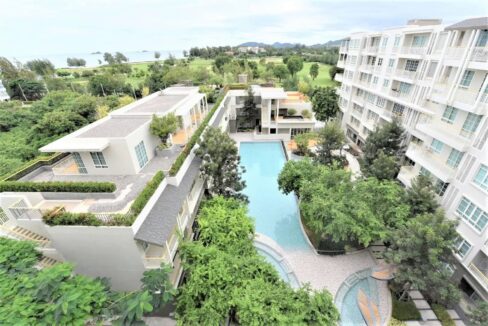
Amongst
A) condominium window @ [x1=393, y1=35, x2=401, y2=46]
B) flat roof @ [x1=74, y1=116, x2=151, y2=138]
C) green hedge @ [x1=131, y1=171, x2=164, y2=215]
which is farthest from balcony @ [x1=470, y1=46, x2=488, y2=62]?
flat roof @ [x1=74, y1=116, x2=151, y2=138]

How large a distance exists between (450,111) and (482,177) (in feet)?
20.1

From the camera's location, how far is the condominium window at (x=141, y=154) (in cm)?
1731

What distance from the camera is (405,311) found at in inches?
541

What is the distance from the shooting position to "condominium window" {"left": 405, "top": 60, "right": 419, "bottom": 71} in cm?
2362

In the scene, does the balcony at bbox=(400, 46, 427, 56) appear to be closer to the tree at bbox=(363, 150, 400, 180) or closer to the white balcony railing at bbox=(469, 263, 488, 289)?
the tree at bbox=(363, 150, 400, 180)

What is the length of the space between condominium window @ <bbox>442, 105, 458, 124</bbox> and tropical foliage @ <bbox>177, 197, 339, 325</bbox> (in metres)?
17.2

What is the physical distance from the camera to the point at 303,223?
2077cm

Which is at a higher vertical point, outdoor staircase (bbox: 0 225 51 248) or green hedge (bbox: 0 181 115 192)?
green hedge (bbox: 0 181 115 192)

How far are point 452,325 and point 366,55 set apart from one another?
3245 centimetres

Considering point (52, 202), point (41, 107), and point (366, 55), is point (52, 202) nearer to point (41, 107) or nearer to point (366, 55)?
point (41, 107)

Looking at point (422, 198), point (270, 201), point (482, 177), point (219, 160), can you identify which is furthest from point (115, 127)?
point (482, 177)

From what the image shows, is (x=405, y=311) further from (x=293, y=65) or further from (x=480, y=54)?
(x=293, y=65)

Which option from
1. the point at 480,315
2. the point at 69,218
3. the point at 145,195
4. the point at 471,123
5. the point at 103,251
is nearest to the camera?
Answer: the point at 480,315

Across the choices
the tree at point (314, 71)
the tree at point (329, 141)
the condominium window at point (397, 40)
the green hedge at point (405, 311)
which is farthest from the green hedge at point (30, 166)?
the tree at point (314, 71)
